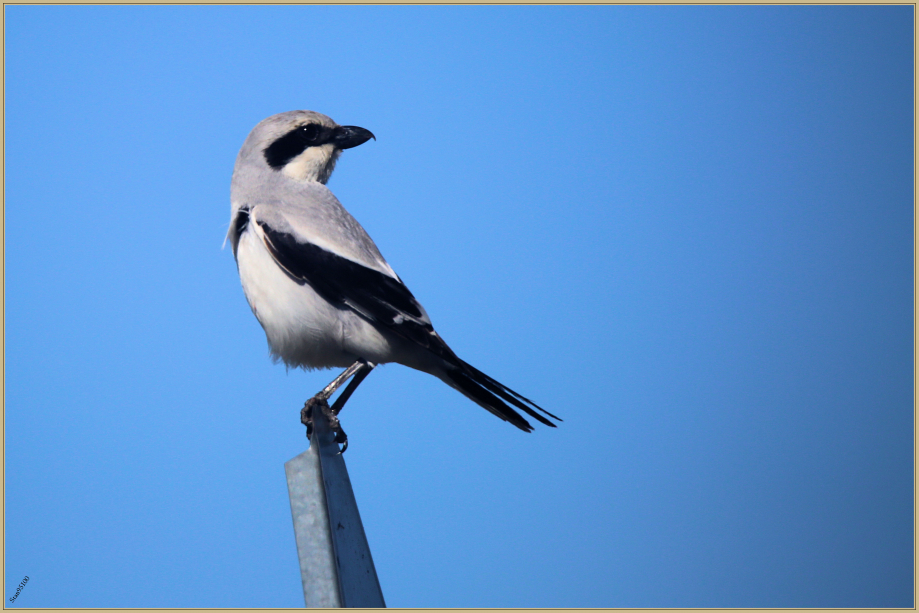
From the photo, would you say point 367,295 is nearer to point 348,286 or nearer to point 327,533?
point 348,286

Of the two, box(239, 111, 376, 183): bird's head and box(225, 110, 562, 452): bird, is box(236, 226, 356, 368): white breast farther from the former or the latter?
box(239, 111, 376, 183): bird's head

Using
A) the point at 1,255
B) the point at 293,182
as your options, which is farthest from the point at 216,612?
the point at 1,255

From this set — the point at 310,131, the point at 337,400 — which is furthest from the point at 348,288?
the point at 310,131

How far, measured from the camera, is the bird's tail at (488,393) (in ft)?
8.00

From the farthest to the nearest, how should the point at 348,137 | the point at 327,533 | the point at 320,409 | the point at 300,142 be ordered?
the point at 348,137, the point at 300,142, the point at 320,409, the point at 327,533

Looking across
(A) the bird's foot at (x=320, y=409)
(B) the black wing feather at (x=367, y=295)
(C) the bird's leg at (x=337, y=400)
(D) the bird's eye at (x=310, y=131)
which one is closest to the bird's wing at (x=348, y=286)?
(B) the black wing feather at (x=367, y=295)

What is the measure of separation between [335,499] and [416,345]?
0.71 meters

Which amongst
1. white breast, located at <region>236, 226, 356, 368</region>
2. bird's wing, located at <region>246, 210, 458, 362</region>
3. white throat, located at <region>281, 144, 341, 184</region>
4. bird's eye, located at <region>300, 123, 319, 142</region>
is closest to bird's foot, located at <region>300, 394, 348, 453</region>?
white breast, located at <region>236, 226, 356, 368</region>

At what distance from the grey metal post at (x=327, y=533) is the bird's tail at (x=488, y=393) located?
611 millimetres

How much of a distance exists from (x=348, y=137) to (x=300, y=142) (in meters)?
0.24

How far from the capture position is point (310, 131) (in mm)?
3029

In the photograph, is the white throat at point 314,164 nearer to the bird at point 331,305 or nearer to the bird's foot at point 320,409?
the bird at point 331,305

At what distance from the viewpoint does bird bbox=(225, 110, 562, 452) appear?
2434 millimetres

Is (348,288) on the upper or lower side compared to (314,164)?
lower
